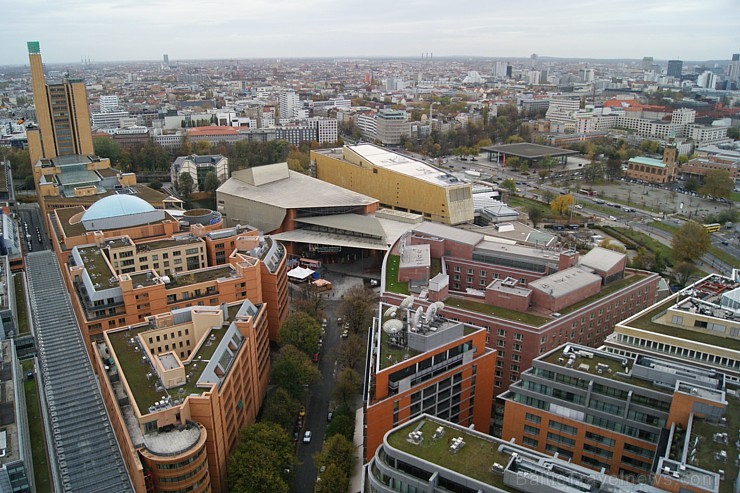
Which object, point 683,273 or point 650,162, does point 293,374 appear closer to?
point 683,273

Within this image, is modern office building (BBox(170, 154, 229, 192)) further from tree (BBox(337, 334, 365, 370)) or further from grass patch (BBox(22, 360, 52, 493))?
grass patch (BBox(22, 360, 52, 493))

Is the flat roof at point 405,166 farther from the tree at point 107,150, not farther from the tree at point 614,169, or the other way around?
the tree at point 107,150

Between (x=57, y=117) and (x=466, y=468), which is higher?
(x=57, y=117)

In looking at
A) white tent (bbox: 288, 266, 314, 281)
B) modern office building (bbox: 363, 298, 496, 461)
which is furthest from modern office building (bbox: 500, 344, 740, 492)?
white tent (bbox: 288, 266, 314, 281)

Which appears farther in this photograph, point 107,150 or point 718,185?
point 107,150

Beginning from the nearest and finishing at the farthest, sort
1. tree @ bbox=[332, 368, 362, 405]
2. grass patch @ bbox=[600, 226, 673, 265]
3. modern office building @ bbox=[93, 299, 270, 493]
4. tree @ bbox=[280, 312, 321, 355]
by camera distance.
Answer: modern office building @ bbox=[93, 299, 270, 493]
tree @ bbox=[332, 368, 362, 405]
tree @ bbox=[280, 312, 321, 355]
grass patch @ bbox=[600, 226, 673, 265]

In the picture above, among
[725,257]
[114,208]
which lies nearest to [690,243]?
[725,257]

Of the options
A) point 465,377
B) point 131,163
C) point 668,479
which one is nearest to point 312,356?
point 465,377
